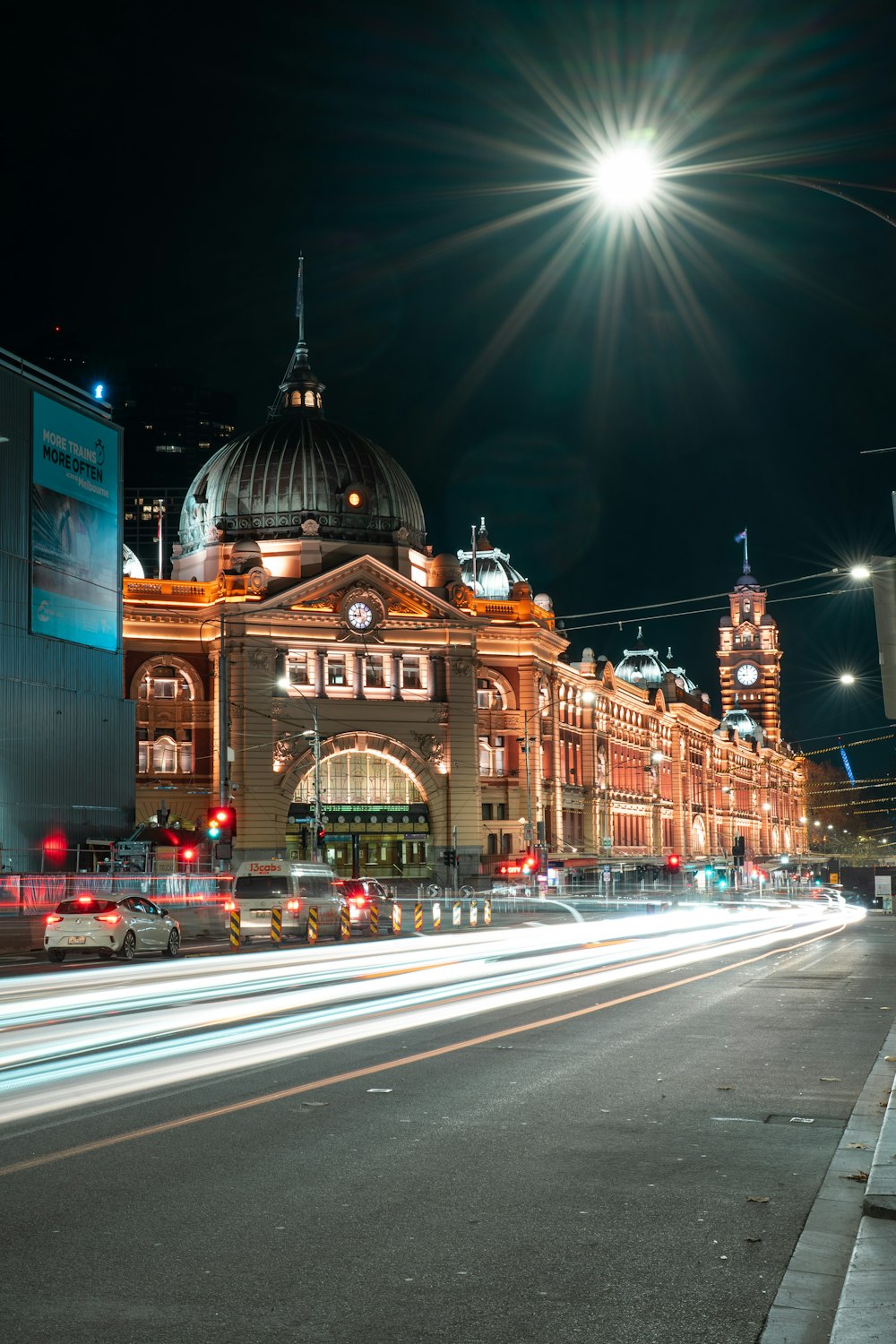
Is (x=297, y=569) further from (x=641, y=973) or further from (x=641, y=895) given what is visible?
(x=641, y=973)

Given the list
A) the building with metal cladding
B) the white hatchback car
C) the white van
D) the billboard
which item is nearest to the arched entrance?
the building with metal cladding

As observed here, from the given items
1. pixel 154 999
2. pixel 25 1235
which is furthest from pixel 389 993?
pixel 25 1235

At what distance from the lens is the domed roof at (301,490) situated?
93.6 metres

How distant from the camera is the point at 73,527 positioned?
5512cm

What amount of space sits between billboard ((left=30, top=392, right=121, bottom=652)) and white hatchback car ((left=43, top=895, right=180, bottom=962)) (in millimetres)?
22845

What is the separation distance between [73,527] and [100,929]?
2765 centimetres

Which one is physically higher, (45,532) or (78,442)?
(78,442)

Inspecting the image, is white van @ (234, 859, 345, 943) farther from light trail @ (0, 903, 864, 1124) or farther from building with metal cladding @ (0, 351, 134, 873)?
building with metal cladding @ (0, 351, 134, 873)

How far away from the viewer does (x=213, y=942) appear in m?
40.2

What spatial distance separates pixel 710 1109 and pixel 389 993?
1026 cm

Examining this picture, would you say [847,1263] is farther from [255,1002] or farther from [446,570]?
[446,570]

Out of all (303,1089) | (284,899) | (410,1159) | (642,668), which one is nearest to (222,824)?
(284,899)

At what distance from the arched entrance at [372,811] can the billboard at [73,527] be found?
31.5m

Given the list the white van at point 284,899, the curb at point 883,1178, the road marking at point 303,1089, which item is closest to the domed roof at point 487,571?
the white van at point 284,899
